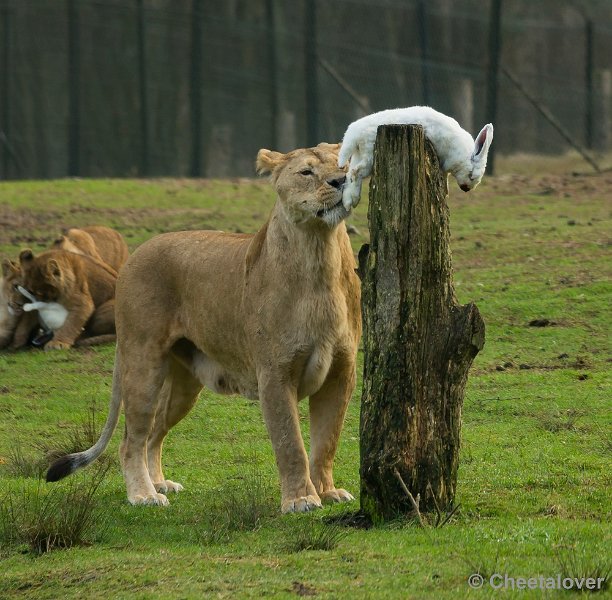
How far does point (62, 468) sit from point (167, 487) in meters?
0.63

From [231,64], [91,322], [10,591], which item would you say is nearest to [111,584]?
[10,591]

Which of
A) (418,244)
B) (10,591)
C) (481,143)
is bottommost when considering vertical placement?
(10,591)

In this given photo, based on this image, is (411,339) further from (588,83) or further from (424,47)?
(588,83)

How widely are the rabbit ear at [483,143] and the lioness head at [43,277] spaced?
6635mm

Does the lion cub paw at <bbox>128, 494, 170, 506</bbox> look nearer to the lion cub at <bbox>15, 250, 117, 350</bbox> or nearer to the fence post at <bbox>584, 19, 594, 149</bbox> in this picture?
the lion cub at <bbox>15, 250, 117, 350</bbox>

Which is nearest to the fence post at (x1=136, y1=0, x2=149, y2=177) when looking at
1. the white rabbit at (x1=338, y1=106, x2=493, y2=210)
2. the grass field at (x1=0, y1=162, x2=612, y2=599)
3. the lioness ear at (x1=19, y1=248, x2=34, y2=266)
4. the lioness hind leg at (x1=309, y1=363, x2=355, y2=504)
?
the grass field at (x1=0, y1=162, x2=612, y2=599)

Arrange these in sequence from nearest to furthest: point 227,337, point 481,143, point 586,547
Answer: point 586,547, point 481,143, point 227,337

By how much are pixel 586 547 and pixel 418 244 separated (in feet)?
4.65

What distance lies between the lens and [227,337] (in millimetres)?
6984

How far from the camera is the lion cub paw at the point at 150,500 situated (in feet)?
22.8

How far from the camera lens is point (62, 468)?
273 inches

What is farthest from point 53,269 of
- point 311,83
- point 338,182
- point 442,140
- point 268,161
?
point 311,83

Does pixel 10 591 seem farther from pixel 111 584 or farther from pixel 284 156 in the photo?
pixel 284 156

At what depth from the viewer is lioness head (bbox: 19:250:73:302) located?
11.7 meters
